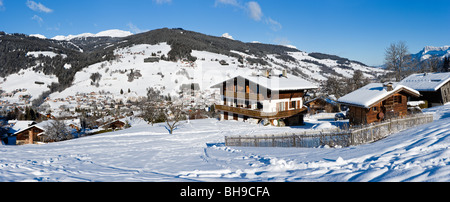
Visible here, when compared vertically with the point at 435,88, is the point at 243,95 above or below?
below

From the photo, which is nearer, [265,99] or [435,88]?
[435,88]

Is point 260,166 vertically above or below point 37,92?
below

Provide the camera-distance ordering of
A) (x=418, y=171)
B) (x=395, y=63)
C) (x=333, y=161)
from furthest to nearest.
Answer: (x=395, y=63)
(x=333, y=161)
(x=418, y=171)

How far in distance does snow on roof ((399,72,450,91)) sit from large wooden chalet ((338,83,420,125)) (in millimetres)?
8055

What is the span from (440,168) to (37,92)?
195 meters

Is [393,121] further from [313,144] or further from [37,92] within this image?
[37,92]

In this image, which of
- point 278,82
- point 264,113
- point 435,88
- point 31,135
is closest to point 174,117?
point 264,113

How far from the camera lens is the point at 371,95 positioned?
26.1 m

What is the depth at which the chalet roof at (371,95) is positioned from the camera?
2508cm

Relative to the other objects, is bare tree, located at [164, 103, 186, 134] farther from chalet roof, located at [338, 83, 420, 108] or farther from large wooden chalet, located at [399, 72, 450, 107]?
large wooden chalet, located at [399, 72, 450, 107]

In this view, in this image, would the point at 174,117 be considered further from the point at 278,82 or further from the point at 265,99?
the point at 278,82

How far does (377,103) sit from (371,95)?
1.04m
